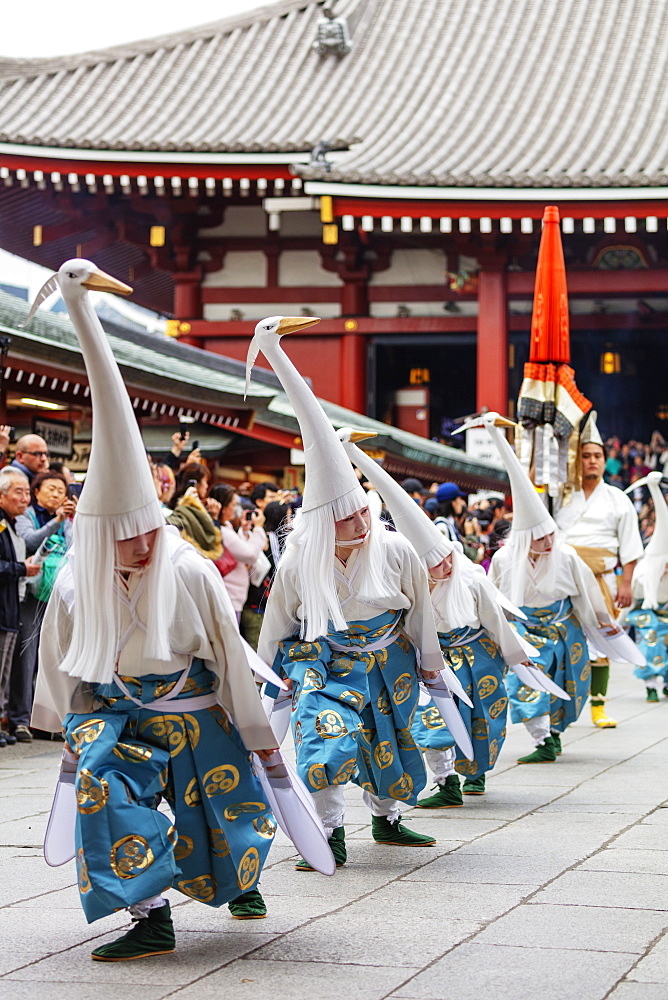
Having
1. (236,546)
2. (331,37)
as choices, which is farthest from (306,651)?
(331,37)

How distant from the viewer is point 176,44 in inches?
894

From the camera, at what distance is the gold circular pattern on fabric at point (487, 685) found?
22.9 ft

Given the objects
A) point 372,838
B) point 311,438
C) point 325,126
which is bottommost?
point 372,838

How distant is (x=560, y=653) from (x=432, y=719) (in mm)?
1953

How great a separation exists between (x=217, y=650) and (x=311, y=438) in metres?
1.24

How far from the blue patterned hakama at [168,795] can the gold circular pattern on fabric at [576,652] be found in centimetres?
426

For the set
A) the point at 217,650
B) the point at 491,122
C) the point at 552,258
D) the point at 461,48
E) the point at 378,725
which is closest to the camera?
the point at 217,650

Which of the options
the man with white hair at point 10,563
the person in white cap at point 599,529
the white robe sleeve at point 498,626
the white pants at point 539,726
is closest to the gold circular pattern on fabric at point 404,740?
the white robe sleeve at point 498,626

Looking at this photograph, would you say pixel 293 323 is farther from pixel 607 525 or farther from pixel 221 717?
pixel 607 525

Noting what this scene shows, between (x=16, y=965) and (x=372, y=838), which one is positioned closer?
(x=16, y=965)

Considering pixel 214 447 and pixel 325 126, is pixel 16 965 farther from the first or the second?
pixel 325 126

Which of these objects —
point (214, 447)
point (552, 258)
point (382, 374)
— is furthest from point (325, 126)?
point (552, 258)

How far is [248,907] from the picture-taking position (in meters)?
4.61

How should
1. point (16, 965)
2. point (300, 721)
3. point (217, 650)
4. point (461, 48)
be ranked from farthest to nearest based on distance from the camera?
point (461, 48)
point (300, 721)
point (217, 650)
point (16, 965)
